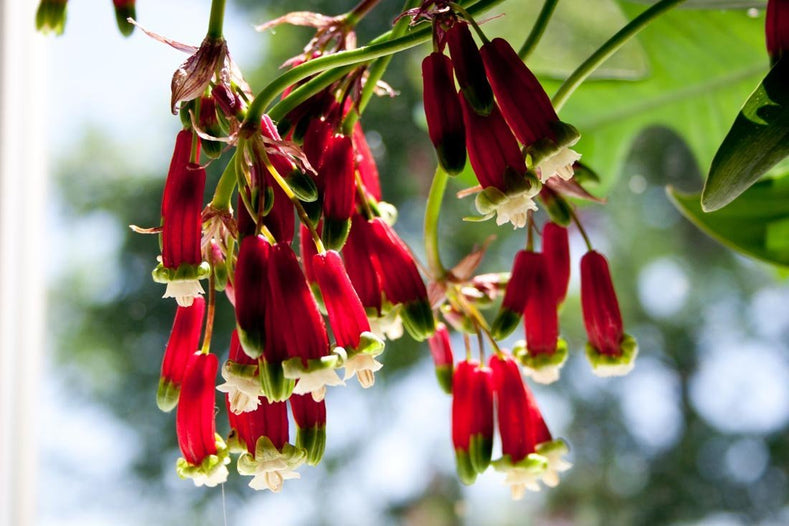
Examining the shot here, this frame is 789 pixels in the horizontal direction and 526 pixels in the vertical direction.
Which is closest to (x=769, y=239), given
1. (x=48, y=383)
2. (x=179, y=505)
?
(x=179, y=505)

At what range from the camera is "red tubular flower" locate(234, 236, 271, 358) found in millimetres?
267

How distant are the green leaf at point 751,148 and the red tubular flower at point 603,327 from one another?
0.45 feet

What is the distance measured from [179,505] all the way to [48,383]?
7.9 inches

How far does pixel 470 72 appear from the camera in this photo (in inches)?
11.1

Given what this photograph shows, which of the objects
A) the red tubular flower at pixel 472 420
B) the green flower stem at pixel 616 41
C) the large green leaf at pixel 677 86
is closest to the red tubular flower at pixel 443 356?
the red tubular flower at pixel 472 420

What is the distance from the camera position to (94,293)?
0.98m

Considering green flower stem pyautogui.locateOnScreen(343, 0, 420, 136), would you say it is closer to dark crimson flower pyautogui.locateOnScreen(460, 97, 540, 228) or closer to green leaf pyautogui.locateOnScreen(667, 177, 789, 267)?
dark crimson flower pyautogui.locateOnScreen(460, 97, 540, 228)

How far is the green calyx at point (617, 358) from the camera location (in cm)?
39

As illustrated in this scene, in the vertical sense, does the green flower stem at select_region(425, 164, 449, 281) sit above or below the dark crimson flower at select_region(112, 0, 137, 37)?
below

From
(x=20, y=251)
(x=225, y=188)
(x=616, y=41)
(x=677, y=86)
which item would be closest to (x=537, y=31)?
(x=616, y=41)

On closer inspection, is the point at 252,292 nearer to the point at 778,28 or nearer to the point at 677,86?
the point at 778,28

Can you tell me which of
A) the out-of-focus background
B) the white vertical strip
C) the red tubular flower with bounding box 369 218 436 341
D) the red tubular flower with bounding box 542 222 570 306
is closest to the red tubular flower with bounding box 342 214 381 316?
the red tubular flower with bounding box 369 218 436 341

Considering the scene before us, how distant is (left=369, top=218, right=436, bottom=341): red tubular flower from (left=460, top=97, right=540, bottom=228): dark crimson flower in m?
0.06

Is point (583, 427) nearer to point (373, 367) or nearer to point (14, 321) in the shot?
point (14, 321)
